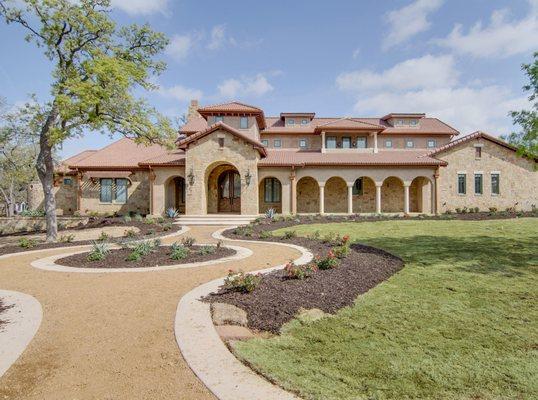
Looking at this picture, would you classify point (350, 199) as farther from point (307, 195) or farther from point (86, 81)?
point (86, 81)

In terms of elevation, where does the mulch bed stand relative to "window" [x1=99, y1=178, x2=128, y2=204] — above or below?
below

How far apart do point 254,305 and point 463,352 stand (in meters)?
3.21

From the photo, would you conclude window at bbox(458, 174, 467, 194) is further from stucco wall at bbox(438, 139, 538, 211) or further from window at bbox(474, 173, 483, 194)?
window at bbox(474, 173, 483, 194)

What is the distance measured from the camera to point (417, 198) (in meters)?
25.9

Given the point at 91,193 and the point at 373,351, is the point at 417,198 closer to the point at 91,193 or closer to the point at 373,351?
the point at 373,351

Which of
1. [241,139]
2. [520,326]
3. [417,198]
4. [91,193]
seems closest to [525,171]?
[417,198]

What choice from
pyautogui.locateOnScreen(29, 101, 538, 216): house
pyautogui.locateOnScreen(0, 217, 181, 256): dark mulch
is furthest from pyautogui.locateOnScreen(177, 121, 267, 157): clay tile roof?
pyautogui.locateOnScreen(0, 217, 181, 256): dark mulch

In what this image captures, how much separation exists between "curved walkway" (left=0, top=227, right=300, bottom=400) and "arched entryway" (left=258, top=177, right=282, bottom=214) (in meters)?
17.0

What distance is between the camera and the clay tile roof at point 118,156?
24016 mm

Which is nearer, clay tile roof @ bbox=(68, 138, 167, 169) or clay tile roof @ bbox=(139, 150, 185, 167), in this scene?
clay tile roof @ bbox=(139, 150, 185, 167)

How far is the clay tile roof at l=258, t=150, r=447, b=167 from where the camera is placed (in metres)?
23.0

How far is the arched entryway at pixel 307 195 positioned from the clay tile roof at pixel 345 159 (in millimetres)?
1912

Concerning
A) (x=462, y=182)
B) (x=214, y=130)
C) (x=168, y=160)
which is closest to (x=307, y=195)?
(x=214, y=130)

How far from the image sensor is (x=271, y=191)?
2489cm
